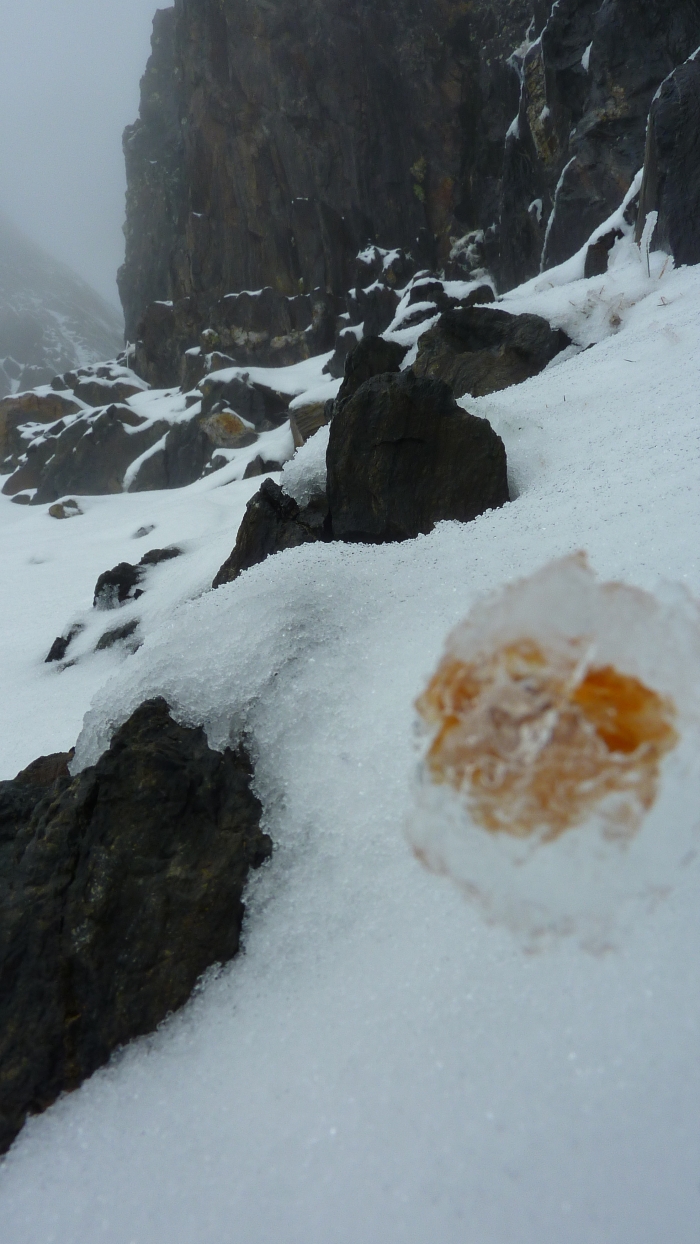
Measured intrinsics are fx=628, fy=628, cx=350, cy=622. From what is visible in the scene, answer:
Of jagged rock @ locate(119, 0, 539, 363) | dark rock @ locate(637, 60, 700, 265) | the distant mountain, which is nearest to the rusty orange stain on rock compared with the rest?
dark rock @ locate(637, 60, 700, 265)

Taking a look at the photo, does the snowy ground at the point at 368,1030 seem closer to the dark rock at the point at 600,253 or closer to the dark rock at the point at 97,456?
the dark rock at the point at 600,253

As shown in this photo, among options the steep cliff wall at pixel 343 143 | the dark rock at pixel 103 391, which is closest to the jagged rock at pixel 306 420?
the steep cliff wall at pixel 343 143

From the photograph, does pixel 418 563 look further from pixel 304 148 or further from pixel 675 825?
pixel 304 148

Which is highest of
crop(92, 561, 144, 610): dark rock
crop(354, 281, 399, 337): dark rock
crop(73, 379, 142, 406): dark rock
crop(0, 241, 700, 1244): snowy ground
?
crop(73, 379, 142, 406): dark rock

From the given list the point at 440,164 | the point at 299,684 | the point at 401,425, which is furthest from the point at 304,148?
the point at 299,684

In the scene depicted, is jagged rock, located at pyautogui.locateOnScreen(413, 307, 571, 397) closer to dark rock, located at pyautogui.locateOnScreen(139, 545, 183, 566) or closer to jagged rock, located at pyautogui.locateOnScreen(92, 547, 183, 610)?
A: dark rock, located at pyautogui.locateOnScreen(139, 545, 183, 566)

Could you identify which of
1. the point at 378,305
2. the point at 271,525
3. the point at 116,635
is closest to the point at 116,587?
the point at 116,635

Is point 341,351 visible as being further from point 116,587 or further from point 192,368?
point 116,587
